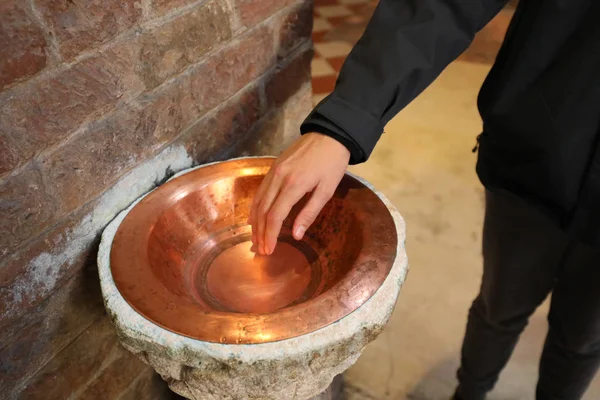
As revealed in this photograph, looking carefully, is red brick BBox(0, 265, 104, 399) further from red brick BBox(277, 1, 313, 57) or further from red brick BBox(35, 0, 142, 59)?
red brick BBox(277, 1, 313, 57)

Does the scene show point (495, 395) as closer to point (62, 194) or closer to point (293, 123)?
point (293, 123)

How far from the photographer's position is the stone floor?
136cm

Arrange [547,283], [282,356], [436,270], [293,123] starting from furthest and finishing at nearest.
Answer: [436,270] → [293,123] → [547,283] → [282,356]

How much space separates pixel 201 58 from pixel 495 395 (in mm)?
1127

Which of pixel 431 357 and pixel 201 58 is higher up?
pixel 201 58

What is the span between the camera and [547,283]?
940 millimetres

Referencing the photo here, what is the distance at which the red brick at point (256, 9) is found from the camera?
0.91m

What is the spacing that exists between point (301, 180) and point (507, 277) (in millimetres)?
509

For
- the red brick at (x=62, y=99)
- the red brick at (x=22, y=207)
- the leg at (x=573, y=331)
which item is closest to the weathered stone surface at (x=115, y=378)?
the red brick at (x=22, y=207)

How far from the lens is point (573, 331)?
0.92 m

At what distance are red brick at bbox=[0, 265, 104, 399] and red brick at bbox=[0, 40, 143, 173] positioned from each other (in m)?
0.24

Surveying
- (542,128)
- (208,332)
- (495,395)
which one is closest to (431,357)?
(495,395)

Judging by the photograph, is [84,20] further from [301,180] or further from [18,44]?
[301,180]

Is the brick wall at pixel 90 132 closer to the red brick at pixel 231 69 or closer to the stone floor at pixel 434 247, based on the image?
the red brick at pixel 231 69
